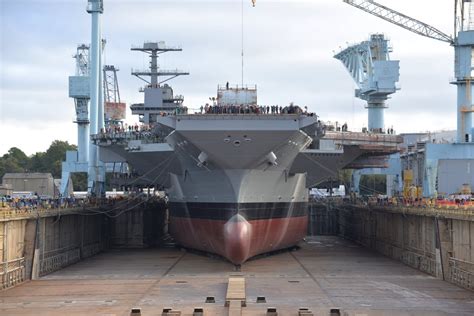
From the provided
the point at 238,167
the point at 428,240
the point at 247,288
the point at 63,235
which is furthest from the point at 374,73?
the point at 247,288

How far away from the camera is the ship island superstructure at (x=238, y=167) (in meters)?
25.9

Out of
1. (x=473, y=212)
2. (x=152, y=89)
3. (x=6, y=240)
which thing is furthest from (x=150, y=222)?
(x=473, y=212)

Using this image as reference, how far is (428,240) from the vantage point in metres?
27.0

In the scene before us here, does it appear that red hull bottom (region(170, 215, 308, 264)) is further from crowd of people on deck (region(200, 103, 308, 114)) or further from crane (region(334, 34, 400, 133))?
crane (region(334, 34, 400, 133))

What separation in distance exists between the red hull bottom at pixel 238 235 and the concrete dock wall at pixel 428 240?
4730mm

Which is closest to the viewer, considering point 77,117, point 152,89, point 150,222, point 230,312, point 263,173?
point 230,312

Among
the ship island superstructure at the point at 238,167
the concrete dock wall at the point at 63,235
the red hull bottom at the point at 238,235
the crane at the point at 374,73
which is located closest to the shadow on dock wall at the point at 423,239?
the ship island superstructure at the point at 238,167

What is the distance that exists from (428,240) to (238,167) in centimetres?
817

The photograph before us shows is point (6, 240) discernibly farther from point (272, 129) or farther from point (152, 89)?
point (152, 89)

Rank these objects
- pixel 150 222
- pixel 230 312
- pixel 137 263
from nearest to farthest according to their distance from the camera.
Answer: pixel 230 312, pixel 137 263, pixel 150 222

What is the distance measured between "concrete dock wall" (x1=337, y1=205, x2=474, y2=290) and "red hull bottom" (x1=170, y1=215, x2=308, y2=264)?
4730mm

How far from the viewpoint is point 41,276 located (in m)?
25.2

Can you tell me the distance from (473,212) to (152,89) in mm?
32148

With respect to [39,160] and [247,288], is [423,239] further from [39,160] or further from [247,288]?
[39,160]
